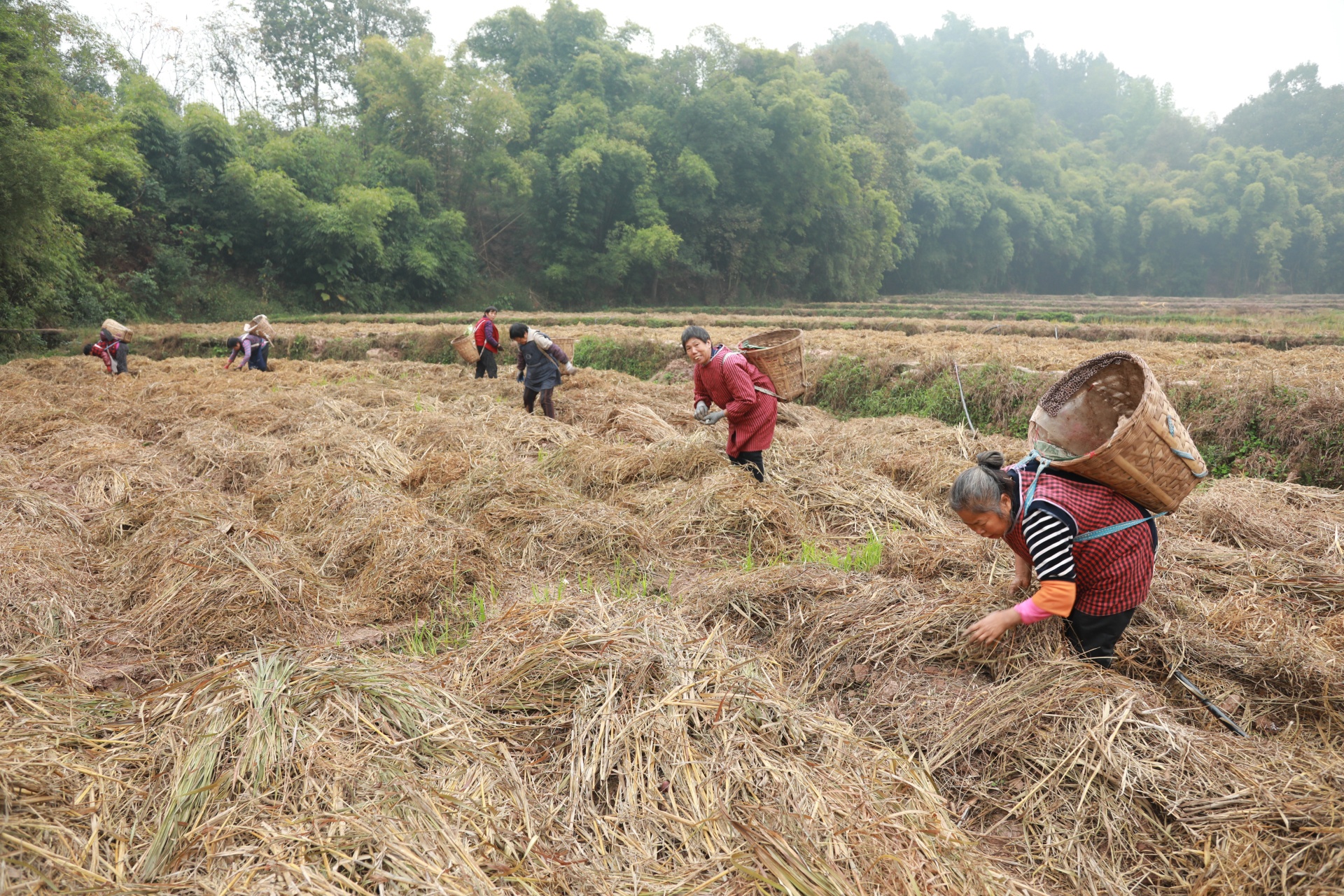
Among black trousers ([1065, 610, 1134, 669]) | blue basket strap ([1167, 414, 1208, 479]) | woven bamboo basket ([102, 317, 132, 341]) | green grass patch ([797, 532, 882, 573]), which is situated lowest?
green grass patch ([797, 532, 882, 573])

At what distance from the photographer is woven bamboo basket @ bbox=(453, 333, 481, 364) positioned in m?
9.70

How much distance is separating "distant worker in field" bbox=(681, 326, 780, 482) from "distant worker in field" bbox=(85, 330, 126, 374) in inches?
369

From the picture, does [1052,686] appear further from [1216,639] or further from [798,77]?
[798,77]

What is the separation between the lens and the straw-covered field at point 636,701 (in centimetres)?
177

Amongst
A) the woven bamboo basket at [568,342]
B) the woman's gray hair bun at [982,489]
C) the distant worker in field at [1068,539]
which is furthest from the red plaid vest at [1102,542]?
the woven bamboo basket at [568,342]

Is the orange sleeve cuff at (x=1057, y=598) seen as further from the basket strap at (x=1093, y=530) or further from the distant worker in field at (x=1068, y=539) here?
the basket strap at (x=1093, y=530)

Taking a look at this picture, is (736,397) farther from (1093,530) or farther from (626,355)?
(626,355)

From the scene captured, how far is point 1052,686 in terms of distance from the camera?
235 cm

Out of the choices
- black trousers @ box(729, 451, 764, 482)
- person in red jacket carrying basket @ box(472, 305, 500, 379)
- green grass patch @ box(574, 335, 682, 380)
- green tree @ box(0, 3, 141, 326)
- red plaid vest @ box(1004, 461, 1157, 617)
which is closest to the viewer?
red plaid vest @ box(1004, 461, 1157, 617)

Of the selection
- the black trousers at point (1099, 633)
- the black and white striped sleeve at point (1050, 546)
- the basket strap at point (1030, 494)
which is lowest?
the black trousers at point (1099, 633)

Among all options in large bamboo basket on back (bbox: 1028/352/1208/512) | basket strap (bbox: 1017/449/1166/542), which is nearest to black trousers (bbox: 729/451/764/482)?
large bamboo basket on back (bbox: 1028/352/1208/512)

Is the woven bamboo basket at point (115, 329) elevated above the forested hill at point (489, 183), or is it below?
below

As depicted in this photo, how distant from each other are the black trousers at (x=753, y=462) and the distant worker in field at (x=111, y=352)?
31.5 ft

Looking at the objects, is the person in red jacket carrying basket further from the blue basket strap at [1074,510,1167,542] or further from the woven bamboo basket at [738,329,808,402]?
the blue basket strap at [1074,510,1167,542]
